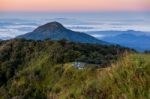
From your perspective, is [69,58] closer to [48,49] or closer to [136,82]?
[48,49]

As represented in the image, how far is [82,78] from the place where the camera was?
87.7ft

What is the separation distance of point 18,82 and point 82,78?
7.61m

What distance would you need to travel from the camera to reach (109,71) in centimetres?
1105

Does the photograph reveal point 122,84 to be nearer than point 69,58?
Yes

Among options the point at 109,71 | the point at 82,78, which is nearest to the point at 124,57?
the point at 109,71

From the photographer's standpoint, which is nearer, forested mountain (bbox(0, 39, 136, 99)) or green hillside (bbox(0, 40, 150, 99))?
green hillside (bbox(0, 40, 150, 99))

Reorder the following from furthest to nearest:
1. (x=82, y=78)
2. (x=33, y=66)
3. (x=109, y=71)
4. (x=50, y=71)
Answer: (x=33, y=66), (x=50, y=71), (x=82, y=78), (x=109, y=71)

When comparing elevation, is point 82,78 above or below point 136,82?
below

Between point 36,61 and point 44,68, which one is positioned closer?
point 44,68

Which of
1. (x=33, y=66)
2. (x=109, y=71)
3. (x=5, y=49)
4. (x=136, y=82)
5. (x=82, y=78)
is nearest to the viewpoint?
(x=136, y=82)

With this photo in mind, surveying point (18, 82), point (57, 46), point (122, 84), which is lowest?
point (18, 82)

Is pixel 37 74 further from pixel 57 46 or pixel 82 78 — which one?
pixel 82 78

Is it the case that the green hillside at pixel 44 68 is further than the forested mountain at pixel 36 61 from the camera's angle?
No

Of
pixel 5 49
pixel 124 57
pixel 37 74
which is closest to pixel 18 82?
pixel 37 74
